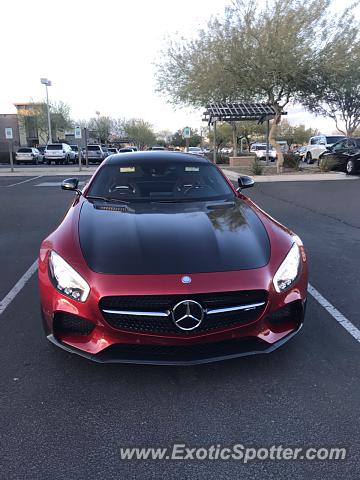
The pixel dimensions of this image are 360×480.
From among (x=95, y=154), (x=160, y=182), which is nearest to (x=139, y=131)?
(x=95, y=154)

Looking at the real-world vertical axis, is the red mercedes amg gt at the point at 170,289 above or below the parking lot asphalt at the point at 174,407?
above

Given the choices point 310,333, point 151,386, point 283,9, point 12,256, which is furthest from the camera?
point 283,9

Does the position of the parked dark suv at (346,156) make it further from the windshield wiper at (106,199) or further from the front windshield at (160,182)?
the windshield wiper at (106,199)

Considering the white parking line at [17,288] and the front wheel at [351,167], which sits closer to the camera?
the white parking line at [17,288]

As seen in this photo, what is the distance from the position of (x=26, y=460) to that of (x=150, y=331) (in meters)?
0.96

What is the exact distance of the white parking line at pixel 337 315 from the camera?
3.76m

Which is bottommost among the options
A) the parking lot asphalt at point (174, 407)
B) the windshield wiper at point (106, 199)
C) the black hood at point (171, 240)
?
the parking lot asphalt at point (174, 407)

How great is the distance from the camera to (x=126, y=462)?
7.49 feet

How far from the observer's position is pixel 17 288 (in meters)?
4.93

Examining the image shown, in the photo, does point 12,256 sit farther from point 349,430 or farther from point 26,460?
point 349,430

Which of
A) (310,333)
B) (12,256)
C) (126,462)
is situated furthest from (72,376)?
(12,256)

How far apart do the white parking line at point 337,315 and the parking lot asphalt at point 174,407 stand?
7 centimetres

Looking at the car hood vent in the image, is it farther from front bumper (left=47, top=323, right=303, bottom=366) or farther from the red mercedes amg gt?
front bumper (left=47, top=323, right=303, bottom=366)

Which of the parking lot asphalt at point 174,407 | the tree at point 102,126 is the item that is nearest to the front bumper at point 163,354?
the parking lot asphalt at point 174,407
